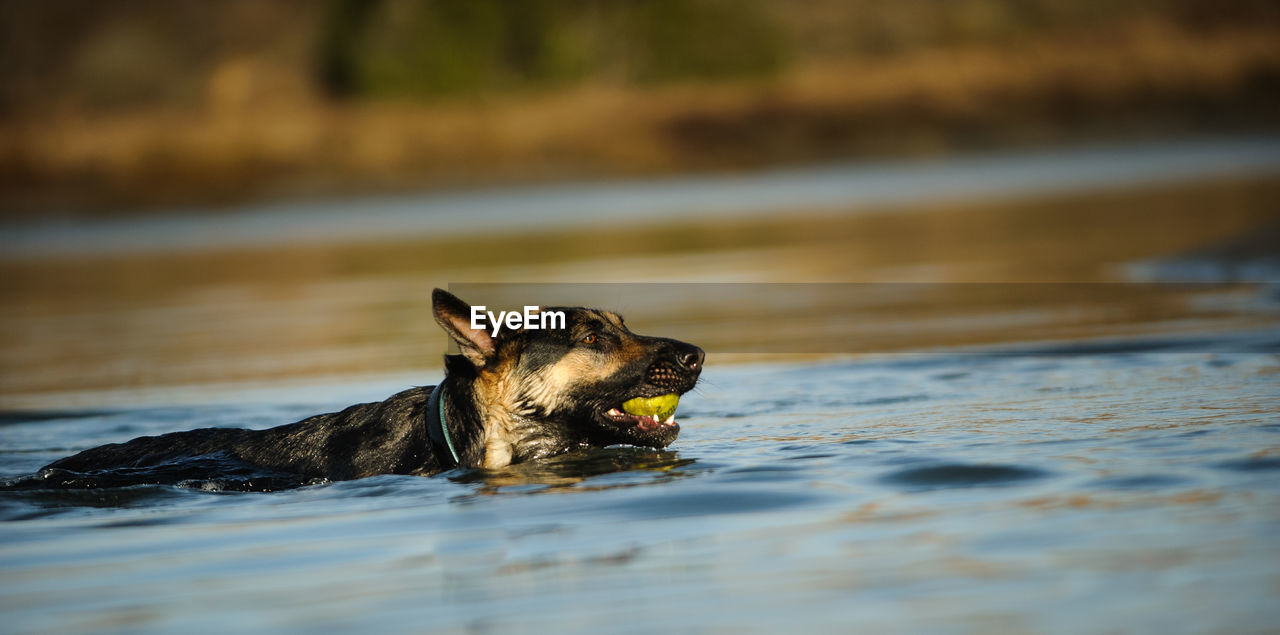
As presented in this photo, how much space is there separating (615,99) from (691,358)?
4308 cm

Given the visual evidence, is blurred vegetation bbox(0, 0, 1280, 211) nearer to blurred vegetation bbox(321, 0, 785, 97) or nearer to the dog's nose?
blurred vegetation bbox(321, 0, 785, 97)

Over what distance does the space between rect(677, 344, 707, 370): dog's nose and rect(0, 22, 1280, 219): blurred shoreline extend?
35.8 meters

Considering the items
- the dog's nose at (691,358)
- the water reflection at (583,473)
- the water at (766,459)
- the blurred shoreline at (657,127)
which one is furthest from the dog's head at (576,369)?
the blurred shoreline at (657,127)

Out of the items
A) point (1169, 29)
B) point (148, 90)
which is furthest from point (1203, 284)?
point (148, 90)

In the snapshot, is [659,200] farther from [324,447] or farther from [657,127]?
[324,447]

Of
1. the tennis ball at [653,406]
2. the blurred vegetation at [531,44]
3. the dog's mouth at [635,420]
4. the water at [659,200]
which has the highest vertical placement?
the blurred vegetation at [531,44]

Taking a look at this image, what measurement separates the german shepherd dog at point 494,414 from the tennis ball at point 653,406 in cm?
4

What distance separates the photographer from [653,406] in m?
9.01

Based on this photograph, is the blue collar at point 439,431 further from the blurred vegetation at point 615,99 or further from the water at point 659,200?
A: the blurred vegetation at point 615,99

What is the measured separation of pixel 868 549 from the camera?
6.39 meters

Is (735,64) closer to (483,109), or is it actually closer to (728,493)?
(483,109)

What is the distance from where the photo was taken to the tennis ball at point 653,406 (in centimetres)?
896

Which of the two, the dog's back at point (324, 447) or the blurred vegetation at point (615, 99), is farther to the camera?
the blurred vegetation at point (615, 99)

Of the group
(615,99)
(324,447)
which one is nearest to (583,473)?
(324,447)
